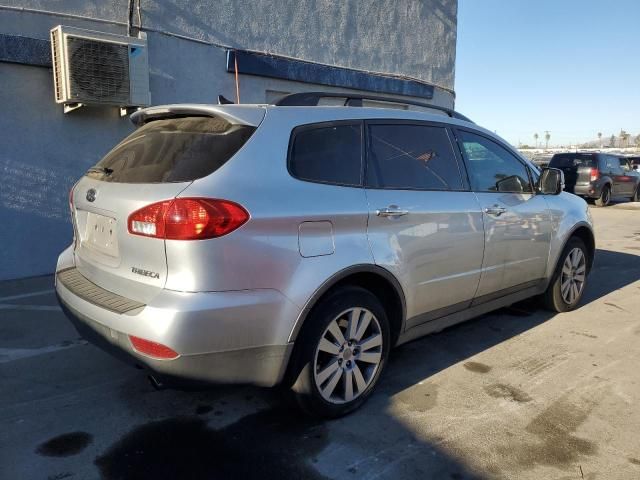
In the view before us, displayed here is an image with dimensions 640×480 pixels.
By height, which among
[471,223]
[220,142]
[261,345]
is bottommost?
[261,345]

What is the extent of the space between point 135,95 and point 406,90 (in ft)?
18.1

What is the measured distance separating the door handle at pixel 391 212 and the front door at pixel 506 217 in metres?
0.93

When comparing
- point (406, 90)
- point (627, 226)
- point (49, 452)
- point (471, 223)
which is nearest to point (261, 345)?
point (49, 452)

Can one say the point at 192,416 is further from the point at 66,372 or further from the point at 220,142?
the point at 220,142

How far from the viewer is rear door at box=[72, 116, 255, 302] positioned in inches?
101

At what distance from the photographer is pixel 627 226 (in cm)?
1170

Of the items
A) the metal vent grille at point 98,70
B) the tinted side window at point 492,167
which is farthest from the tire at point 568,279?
the metal vent grille at point 98,70

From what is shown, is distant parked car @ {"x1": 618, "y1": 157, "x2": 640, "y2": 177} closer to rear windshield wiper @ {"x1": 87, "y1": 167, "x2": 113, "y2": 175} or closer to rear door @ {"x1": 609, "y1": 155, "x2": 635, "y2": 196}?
rear door @ {"x1": 609, "y1": 155, "x2": 635, "y2": 196}

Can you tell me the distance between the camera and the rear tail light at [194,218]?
96.5 inches

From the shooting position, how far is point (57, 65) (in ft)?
19.3

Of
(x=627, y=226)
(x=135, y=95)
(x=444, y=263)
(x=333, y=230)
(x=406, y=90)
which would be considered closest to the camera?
(x=333, y=230)

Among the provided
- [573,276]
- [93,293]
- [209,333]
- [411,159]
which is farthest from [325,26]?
[209,333]

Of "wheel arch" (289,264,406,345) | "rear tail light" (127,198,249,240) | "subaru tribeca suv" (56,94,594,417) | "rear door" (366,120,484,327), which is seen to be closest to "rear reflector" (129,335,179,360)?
"subaru tribeca suv" (56,94,594,417)

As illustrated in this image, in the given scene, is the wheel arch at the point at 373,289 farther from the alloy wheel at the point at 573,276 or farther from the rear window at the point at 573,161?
the rear window at the point at 573,161
